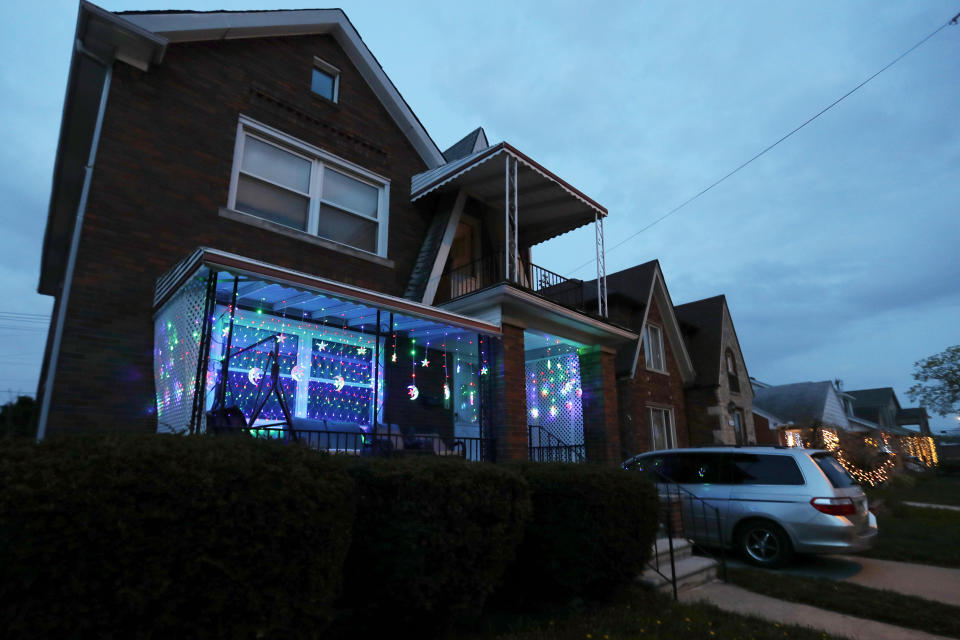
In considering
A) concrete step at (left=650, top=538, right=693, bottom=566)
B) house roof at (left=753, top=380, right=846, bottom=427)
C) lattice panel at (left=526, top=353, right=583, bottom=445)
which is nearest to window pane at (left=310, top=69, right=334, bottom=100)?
lattice panel at (left=526, top=353, right=583, bottom=445)

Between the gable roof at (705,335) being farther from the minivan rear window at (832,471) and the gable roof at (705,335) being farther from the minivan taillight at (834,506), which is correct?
the minivan taillight at (834,506)

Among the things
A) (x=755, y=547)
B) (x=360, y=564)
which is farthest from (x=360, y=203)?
(x=755, y=547)

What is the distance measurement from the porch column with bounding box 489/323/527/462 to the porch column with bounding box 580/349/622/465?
2866mm

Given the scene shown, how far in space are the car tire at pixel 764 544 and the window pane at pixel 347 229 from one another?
26.8 feet

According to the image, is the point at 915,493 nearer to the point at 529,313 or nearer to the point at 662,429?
the point at 662,429

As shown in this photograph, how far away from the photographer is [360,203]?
11086mm

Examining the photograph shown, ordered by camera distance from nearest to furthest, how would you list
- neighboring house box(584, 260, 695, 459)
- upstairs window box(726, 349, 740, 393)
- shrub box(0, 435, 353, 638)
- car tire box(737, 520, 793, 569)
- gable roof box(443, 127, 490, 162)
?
shrub box(0, 435, 353, 638) → car tire box(737, 520, 793, 569) → gable roof box(443, 127, 490, 162) → neighboring house box(584, 260, 695, 459) → upstairs window box(726, 349, 740, 393)

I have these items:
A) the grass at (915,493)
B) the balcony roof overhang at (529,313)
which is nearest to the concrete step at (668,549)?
the balcony roof overhang at (529,313)

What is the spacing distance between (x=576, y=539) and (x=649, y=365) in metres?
13.0

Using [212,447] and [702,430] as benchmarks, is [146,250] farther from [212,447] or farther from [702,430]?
[702,430]

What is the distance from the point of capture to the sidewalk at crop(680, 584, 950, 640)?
5.13 m

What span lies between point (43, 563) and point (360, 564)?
2117 millimetres

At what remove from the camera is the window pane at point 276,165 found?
965 centimetres

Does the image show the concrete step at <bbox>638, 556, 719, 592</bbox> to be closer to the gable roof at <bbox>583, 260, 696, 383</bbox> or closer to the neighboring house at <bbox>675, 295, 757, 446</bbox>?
the gable roof at <bbox>583, 260, 696, 383</bbox>
